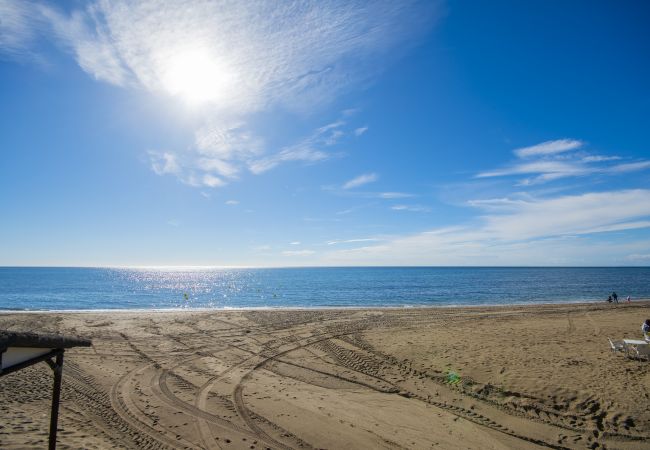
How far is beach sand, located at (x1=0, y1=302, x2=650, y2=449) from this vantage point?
916cm

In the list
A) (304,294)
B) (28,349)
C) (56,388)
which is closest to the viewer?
(28,349)

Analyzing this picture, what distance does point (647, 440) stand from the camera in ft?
29.4

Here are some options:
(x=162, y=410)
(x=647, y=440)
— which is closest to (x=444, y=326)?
(x=647, y=440)

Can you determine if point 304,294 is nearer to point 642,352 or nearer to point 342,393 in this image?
point 342,393

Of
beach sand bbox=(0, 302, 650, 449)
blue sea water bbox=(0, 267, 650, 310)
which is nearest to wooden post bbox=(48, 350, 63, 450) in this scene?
beach sand bbox=(0, 302, 650, 449)

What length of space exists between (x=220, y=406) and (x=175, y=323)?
56.5 feet

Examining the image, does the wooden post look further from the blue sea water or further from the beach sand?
the blue sea water

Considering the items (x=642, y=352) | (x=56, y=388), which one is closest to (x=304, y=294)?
(x=642, y=352)

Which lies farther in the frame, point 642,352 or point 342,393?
point 642,352

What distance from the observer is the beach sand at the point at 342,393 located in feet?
30.1

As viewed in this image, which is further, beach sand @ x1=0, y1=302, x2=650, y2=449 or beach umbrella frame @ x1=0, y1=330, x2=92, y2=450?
beach sand @ x1=0, y1=302, x2=650, y2=449

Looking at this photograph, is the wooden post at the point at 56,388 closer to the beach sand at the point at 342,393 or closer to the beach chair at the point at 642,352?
the beach sand at the point at 342,393

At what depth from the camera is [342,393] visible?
12.5m

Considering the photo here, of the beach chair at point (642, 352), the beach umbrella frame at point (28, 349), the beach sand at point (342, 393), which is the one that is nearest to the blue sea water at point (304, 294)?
the beach sand at point (342, 393)
